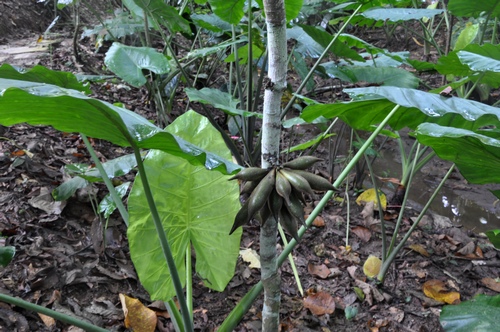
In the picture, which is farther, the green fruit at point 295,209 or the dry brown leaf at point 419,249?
the dry brown leaf at point 419,249

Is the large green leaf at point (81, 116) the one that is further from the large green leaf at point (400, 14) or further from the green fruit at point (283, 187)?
the large green leaf at point (400, 14)

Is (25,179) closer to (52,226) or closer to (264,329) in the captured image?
(52,226)

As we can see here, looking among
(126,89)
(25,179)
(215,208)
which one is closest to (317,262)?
(215,208)

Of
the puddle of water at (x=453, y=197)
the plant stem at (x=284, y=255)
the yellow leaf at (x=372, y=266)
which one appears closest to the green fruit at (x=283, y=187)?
the plant stem at (x=284, y=255)

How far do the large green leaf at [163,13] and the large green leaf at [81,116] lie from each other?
127cm

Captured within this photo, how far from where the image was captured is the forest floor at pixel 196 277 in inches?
52.6

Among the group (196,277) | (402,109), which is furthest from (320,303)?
(402,109)

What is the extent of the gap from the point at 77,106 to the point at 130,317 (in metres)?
0.79

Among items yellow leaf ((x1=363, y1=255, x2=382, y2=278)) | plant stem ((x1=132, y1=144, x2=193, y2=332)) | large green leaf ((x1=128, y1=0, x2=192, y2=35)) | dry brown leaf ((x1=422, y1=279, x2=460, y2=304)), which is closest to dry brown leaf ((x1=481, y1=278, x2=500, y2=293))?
dry brown leaf ((x1=422, y1=279, x2=460, y2=304))

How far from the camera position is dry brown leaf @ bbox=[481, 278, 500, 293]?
5.77 feet

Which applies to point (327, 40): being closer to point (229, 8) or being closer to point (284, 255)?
point (229, 8)

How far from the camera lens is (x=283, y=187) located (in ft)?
2.48

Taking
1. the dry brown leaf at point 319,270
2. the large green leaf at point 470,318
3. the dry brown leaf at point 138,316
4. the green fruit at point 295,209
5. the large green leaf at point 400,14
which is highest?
Answer: the large green leaf at point 400,14

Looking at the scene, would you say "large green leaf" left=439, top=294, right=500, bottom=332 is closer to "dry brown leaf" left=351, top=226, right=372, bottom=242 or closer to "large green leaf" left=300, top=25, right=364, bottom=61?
"dry brown leaf" left=351, top=226, right=372, bottom=242
